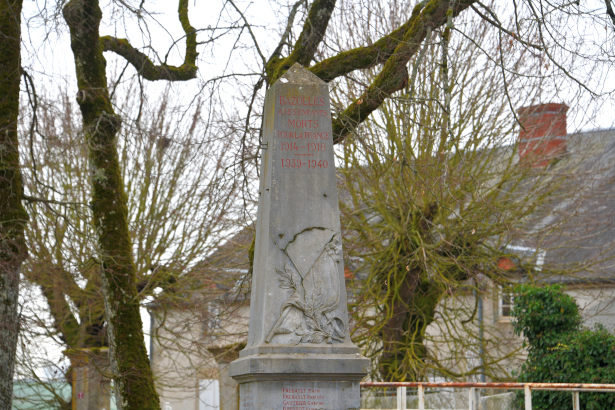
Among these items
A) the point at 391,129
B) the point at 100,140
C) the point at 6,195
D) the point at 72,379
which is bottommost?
the point at 72,379

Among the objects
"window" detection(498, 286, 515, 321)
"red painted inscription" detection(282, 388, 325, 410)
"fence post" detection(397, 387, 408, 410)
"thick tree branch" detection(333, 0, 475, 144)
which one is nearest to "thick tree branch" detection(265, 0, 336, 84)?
"thick tree branch" detection(333, 0, 475, 144)

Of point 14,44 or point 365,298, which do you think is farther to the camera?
point 365,298

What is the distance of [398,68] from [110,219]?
14.6ft

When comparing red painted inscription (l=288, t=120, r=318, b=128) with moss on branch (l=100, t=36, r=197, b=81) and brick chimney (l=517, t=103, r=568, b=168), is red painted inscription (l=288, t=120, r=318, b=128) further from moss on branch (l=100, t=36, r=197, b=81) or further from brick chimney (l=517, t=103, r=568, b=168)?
brick chimney (l=517, t=103, r=568, b=168)

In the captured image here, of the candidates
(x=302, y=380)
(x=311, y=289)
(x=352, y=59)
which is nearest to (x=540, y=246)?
(x=352, y=59)

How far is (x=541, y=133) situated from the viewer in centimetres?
1619

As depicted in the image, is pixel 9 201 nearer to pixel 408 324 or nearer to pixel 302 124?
pixel 302 124

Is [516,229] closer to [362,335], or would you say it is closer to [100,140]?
[362,335]

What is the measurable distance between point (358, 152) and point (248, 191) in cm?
509

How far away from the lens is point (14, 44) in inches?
405

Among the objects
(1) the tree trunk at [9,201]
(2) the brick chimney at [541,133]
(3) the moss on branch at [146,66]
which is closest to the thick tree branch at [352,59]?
(3) the moss on branch at [146,66]

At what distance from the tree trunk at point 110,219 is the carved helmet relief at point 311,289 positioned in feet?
13.2

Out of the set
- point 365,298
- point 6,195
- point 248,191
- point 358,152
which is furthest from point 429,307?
point 6,195

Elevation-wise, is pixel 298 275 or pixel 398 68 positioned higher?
pixel 398 68
